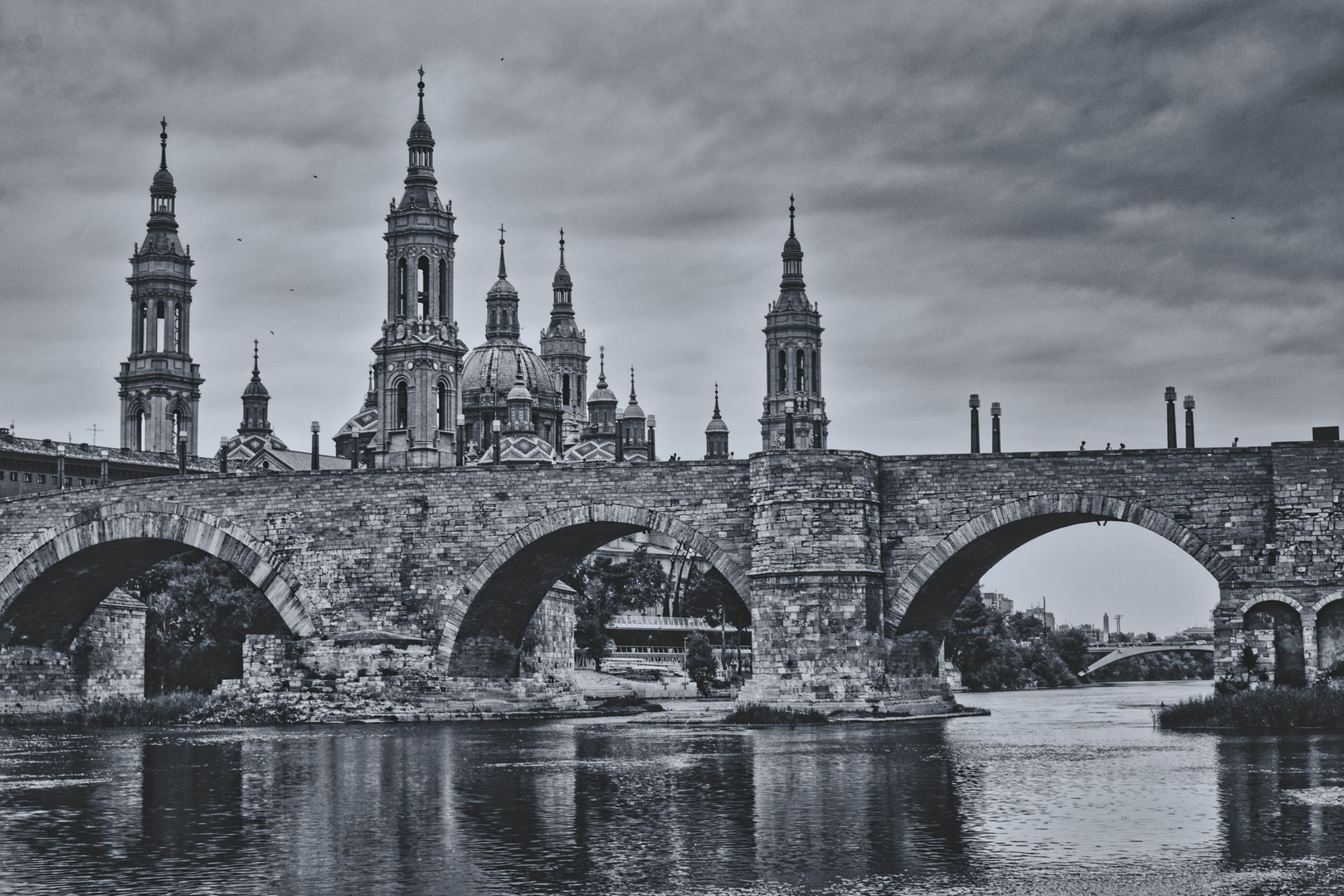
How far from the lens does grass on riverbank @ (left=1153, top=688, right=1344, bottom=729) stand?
1275 inches

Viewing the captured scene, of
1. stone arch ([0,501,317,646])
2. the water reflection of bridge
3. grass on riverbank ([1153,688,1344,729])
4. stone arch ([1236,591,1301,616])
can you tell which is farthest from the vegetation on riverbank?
grass on riverbank ([1153,688,1344,729])

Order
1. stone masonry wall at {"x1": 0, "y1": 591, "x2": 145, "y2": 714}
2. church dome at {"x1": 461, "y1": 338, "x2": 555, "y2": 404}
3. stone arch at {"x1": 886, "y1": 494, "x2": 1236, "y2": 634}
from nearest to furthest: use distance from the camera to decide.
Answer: stone arch at {"x1": 886, "y1": 494, "x2": 1236, "y2": 634} < stone masonry wall at {"x1": 0, "y1": 591, "x2": 145, "y2": 714} < church dome at {"x1": 461, "y1": 338, "x2": 555, "y2": 404}

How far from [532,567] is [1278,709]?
17276mm

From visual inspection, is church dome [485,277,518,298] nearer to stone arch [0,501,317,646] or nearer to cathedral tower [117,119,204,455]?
cathedral tower [117,119,204,455]

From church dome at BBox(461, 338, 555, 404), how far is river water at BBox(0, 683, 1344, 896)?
3256 inches

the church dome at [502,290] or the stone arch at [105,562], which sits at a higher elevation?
the church dome at [502,290]

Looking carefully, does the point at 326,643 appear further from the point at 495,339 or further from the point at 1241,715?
the point at 495,339

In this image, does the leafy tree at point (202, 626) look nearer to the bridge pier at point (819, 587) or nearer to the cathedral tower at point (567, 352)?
the bridge pier at point (819, 587)

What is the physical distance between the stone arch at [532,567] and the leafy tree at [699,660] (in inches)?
1314

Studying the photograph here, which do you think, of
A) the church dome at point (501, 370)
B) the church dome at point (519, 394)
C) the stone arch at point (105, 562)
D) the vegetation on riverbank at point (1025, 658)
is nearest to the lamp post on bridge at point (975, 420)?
the stone arch at point (105, 562)

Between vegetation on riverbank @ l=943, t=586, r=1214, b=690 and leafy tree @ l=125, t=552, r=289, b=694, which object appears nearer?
leafy tree @ l=125, t=552, r=289, b=694

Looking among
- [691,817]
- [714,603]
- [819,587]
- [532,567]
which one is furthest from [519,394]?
[691,817]

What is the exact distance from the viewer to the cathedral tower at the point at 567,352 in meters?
130

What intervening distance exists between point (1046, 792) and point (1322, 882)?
289 inches
